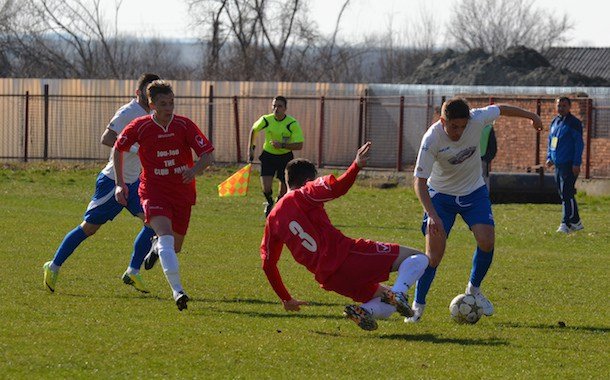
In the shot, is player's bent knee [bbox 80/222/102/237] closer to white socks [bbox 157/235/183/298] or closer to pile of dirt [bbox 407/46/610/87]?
white socks [bbox 157/235/183/298]

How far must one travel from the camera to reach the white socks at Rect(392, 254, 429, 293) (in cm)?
823

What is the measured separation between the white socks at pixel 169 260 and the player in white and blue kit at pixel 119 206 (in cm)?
129

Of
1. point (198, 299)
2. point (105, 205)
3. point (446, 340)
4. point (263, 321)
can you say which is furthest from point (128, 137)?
point (446, 340)

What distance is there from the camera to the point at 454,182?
937 cm

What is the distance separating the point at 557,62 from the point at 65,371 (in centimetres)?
4998

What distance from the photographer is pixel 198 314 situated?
30.8 ft

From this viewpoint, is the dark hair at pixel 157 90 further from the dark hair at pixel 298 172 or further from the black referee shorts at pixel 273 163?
the black referee shorts at pixel 273 163

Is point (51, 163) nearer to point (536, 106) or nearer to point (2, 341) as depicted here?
point (536, 106)

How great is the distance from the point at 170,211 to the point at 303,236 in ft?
5.93

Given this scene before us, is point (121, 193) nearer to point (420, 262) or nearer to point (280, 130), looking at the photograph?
point (420, 262)

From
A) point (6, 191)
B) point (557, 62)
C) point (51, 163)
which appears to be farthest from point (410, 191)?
point (557, 62)

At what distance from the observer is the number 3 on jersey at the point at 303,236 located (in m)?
8.21

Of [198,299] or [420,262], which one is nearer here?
[420,262]

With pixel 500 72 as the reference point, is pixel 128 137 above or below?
below
